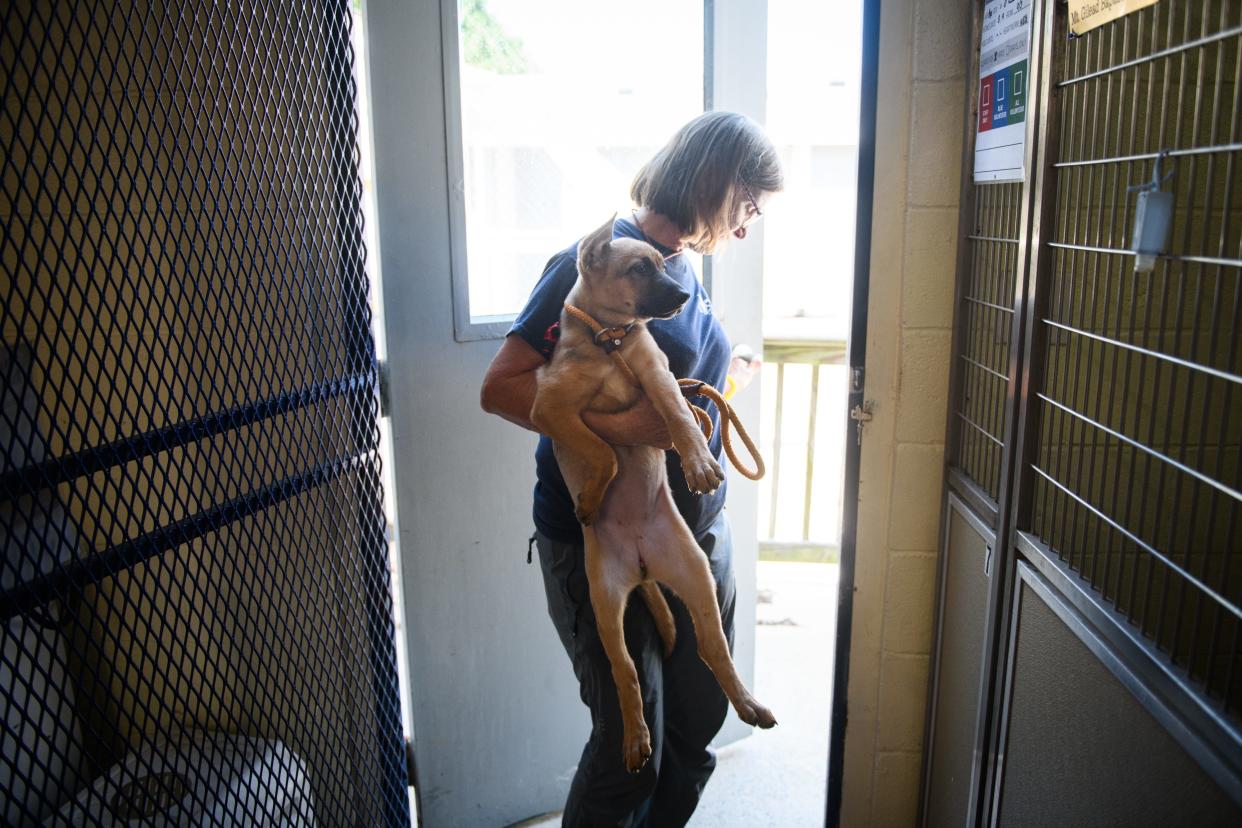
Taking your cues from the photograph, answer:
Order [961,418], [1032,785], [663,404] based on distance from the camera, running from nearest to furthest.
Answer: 1. [663,404]
2. [1032,785]
3. [961,418]

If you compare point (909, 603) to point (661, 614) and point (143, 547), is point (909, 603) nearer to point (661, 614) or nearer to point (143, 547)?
point (661, 614)

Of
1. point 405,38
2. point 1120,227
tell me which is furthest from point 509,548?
point 1120,227

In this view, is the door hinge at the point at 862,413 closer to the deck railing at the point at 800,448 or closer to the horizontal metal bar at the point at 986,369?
the horizontal metal bar at the point at 986,369

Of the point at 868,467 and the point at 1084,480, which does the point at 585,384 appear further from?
the point at 1084,480

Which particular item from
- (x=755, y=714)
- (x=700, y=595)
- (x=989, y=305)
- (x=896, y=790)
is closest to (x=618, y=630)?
(x=700, y=595)

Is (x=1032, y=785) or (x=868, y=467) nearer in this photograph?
(x=1032, y=785)

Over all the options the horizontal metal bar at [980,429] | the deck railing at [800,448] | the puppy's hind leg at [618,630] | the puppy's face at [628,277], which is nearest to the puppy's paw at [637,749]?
the puppy's hind leg at [618,630]

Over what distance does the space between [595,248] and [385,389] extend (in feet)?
2.75

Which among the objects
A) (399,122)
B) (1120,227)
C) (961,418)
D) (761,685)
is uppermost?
(399,122)

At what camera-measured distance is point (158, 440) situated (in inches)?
53.9

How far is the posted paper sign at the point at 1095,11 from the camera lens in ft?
4.03

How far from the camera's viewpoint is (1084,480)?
72.3 inches

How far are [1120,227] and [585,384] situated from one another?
109 centimetres

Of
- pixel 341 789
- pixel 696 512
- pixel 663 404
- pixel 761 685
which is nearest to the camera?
pixel 663 404
